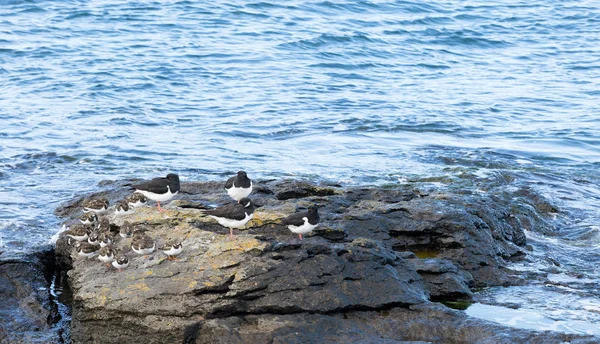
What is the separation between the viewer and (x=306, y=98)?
29.2 m

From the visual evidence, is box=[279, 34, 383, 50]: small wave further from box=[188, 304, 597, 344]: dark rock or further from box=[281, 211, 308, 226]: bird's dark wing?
box=[188, 304, 597, 344]: dark rock

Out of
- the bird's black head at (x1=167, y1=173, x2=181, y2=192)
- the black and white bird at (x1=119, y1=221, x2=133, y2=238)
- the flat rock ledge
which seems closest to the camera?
the flat rock ledge

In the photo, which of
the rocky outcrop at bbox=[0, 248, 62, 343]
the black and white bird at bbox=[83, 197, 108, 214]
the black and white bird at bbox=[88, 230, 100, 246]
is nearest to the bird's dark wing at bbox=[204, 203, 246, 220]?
the black and white bird at bbox=[88, 230, 100, 246]

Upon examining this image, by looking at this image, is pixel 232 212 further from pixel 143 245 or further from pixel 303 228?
pixel 143 245

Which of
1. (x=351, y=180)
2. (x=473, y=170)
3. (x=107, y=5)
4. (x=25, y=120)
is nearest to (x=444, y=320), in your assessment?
(x=351, y=180)

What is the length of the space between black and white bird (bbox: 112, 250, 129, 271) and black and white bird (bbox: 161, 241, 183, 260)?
1.90 ft

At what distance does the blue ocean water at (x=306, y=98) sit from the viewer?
19.4 metres

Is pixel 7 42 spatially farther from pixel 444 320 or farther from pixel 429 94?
pixel 444 320

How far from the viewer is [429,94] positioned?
30719mm

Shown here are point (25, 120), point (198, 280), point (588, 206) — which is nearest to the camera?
point (198, 280)

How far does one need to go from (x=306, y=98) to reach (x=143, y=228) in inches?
682

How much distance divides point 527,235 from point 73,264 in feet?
29.8

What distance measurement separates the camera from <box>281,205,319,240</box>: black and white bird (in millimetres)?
11695

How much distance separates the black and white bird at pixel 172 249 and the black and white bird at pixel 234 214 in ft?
2.72
